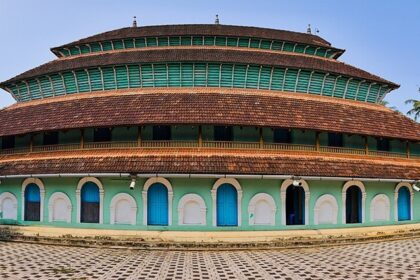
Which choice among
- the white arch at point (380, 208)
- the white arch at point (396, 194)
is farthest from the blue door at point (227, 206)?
the white arch at point (396, 194)

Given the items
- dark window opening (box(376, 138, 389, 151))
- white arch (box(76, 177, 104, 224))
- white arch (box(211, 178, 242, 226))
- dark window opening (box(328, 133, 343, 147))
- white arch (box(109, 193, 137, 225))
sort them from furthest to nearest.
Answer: dark window opening (box(376, 138, 389, 151)), dark window opening (box(328, 133, 343, 147)), white arch (box(76, 177, 104, 224)), white arch (box(109, 193, 137, 225)), white arch (box(211, 178, 242, 226))

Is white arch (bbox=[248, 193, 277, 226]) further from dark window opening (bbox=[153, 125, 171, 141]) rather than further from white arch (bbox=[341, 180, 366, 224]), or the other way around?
dark window opening (bbox=[153, 125, 171, 141])

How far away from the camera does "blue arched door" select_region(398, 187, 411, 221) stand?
19.3 meters

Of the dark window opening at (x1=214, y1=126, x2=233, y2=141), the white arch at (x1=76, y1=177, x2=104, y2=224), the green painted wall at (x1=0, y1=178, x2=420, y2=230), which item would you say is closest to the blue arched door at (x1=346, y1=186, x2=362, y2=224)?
the green painted wall at (x1=0, y1=178, x2=420, y2=230)

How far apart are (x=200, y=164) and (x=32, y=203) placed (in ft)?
30.4

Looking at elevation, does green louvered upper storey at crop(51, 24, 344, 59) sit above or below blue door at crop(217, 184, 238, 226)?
above

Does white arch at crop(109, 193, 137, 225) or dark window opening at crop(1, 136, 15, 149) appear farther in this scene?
dark window opening at crop(1, 136, 15, 149)

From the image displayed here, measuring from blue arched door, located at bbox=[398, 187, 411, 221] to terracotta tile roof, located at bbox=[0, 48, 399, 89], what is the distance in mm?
6860

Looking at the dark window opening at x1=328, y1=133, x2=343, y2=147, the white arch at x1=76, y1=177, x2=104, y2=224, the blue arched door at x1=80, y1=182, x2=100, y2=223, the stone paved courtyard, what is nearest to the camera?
the stone paved courtyard

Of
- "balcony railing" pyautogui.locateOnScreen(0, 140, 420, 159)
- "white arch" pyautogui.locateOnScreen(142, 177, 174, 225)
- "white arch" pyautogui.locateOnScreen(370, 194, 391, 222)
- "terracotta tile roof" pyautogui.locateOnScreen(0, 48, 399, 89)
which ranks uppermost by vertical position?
"terracotta tile roof" pyautogui.locateOnScreen(0, 48, 399, 89)

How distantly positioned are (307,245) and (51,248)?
10.5 m

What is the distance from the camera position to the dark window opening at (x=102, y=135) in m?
17.8

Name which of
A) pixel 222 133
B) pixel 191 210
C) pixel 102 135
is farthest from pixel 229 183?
pixel 102 135

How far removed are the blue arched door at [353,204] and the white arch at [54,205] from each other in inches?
558
